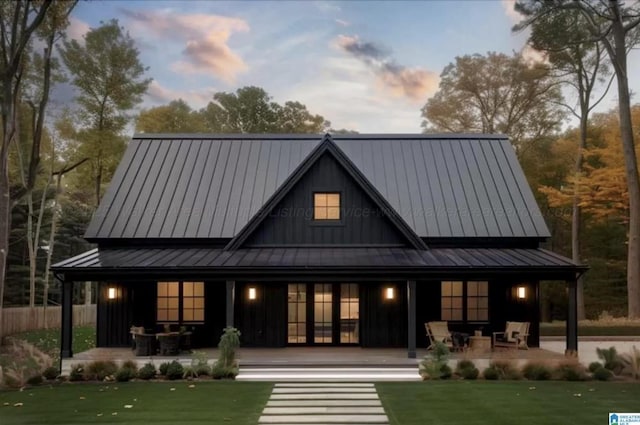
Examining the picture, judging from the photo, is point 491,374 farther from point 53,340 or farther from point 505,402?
point 53,340

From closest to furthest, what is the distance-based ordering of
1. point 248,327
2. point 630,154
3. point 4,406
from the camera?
point 4,406 < point 248,327 < point 630,154

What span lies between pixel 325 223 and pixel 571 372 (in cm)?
834

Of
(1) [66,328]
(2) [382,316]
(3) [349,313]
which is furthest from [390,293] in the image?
(1) [66,328]

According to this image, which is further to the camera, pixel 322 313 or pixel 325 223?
pixel 325 223

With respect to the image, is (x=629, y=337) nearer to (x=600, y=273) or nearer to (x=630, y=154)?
(x=630, y=154)

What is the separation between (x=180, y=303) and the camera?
61.9 feet

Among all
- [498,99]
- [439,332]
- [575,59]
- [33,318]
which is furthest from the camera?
[498,99]

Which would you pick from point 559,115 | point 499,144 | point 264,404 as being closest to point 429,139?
point 499,144

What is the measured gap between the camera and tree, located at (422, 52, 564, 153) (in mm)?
35375

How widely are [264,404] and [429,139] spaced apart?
555 inches

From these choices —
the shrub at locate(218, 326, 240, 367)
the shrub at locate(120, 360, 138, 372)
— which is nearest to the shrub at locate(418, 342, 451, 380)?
the shrub at locate(218, 326, 240, 367)

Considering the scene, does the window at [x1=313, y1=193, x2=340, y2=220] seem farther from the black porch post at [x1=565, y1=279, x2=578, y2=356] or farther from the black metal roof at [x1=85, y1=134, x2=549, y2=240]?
the black porch post at [x1=565, y1=279, x2=578, y2=356]

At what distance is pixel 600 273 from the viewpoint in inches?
1363

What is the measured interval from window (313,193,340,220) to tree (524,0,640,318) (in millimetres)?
14551
